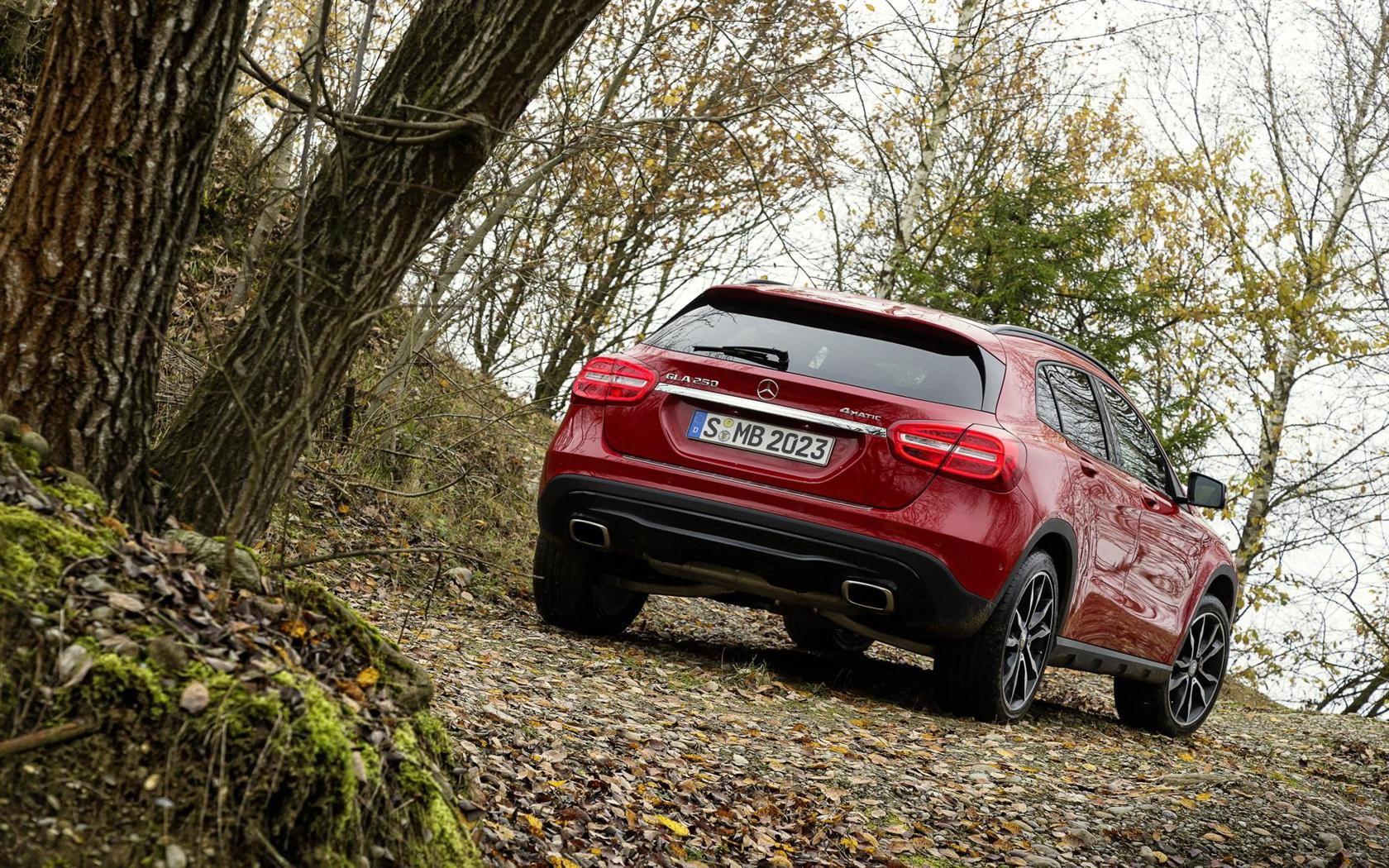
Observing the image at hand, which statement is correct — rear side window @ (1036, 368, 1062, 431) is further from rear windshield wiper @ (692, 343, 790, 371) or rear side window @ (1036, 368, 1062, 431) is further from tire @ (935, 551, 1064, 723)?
rear windshield wiper @ (692, 343, 790, 371)

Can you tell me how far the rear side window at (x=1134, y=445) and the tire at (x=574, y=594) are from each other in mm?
2840

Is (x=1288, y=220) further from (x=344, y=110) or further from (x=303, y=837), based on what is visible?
(x=303, y=837)

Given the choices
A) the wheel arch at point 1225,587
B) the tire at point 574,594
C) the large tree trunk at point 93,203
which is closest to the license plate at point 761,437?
the tire at point 574,594

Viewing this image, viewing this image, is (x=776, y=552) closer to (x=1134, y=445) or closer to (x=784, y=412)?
(x=784, y=412)

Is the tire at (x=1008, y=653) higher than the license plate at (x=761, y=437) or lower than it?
lower

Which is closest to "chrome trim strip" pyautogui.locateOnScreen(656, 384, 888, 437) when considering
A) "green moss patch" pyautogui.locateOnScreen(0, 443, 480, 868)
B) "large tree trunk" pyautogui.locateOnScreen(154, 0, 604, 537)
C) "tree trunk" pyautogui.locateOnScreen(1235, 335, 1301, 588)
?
"large tree trunk" pyautogui.locateOnScreen(154, 0, 604, 537)

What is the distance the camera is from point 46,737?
2367mm

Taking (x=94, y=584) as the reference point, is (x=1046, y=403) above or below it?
above

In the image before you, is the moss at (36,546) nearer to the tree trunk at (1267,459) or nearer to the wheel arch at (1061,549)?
the wheel arch at (1061,549)

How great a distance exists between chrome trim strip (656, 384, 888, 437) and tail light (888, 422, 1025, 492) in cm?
10

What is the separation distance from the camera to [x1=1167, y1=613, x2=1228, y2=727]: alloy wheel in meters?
8.71

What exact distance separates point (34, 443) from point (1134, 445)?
616 centimetres

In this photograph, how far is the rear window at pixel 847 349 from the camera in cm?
615

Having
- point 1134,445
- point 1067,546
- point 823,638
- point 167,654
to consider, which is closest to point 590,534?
point 1067,546
